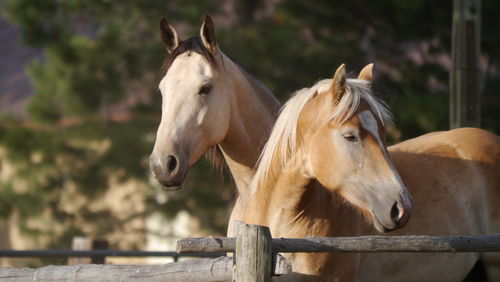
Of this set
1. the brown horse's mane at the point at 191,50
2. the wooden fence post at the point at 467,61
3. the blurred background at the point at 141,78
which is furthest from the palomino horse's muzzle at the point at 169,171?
the blurred background at the point at 141,78

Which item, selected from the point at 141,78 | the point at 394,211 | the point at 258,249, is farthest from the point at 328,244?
the point at 141,78

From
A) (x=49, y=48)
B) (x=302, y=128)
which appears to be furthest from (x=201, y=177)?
(x=302, y=128)

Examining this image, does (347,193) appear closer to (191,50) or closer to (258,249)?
(258,249)

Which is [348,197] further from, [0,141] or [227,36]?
[0,141]

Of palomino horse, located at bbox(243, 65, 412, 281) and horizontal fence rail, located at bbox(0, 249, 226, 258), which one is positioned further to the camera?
horizontal fence rail, located at bbox(0, 249, 226, 258)

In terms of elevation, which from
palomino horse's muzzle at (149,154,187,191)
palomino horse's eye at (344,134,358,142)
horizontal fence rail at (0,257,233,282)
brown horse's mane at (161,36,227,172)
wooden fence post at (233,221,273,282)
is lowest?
horizontal fence rail at (0,257,233,282)

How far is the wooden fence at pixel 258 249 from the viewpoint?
358 cm

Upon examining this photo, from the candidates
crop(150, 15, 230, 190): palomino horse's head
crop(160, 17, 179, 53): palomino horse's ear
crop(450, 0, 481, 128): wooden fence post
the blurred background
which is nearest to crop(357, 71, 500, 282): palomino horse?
crop(150, 15, 230, 190): palomino horse's head

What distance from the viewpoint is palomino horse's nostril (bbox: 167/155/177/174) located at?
4.60m

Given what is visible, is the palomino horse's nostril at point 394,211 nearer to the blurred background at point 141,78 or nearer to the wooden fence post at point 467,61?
the wooden fence post at point 467,61

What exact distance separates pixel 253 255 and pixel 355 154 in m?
0.82

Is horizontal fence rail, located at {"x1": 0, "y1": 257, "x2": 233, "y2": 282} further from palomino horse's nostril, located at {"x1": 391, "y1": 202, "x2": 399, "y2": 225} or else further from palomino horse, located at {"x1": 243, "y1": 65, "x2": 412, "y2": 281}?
palomino horse's nostril, located at {"x1": 391, "y1": 202, "x2": 399, "y2": 225}

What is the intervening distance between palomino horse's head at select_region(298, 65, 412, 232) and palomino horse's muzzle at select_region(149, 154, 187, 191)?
0.77 m

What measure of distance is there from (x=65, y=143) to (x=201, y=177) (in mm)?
2172
